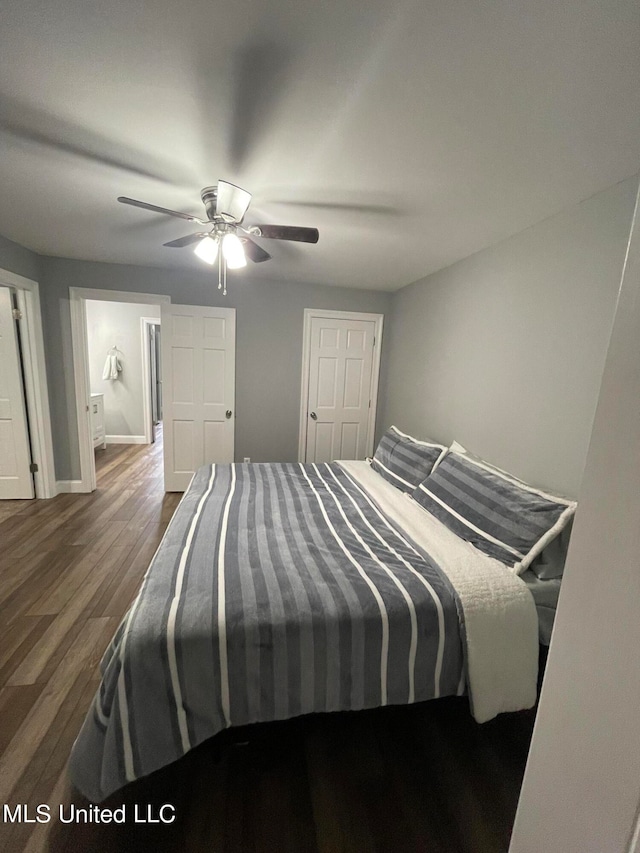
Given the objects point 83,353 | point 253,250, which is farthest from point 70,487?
point 253,250

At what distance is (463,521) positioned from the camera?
5.88 ft

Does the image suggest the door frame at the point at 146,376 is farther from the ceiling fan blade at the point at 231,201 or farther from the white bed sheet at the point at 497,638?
the white bed sheet at the point at 497,638

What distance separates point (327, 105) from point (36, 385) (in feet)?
11.4

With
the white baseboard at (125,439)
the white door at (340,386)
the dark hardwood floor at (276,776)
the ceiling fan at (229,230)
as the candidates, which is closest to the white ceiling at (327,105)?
the ceiling fan at (229,230)

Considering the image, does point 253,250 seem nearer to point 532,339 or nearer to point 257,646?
point 532,339

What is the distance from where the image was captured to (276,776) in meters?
1.23

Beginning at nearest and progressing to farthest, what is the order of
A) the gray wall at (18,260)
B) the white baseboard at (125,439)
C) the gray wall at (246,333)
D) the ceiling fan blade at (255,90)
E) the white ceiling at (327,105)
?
the white ceiling at (327,105) < the ceiling fan blade at (255,90) < the gray wall at (18,260) < the gray wall at (246,333) < the white baseboard at (125,439)

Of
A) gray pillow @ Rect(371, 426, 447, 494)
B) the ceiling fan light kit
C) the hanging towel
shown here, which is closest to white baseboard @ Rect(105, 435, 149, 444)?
the hanging towel

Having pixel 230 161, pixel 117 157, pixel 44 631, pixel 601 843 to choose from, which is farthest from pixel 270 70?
pixel 44 631

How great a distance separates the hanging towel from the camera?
18.0 feet

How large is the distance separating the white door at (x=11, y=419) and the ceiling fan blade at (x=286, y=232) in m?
2.77

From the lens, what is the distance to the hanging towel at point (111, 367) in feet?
18.0

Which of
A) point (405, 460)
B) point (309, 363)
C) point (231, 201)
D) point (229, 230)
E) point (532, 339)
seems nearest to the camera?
point (231, 201)

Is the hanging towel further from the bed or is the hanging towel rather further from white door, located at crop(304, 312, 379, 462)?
the bed
